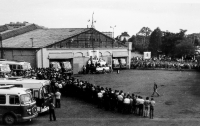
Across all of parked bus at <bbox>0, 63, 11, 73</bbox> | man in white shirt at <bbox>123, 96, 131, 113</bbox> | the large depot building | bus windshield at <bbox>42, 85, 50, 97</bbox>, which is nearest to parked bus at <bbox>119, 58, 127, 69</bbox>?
the large depot building

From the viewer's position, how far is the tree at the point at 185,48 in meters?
73.6

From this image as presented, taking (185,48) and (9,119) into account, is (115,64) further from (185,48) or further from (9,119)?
(9,119)

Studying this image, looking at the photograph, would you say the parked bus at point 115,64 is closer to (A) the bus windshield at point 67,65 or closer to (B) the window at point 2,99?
(A) the bus windshield at point 67,65

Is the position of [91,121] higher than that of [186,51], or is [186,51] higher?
[186,51]

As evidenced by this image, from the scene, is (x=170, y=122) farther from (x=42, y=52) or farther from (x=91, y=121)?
(x=42, y=52)

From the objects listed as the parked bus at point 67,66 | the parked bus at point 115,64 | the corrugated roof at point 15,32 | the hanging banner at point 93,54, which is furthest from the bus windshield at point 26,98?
the corrugated roof at point 15,32

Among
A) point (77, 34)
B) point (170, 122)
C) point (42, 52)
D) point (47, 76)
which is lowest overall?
point (170, 122)

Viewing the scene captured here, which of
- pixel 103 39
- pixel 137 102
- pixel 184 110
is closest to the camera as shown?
pixel 137 102

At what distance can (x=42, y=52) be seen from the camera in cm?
4488

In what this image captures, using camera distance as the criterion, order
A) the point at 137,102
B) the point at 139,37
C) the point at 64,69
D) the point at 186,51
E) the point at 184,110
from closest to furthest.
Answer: the point at 137,102 < the point at 184,110 < the point at 64,69 < the point at 186,51 < the point at 139,37

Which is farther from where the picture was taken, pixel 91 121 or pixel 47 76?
pixel 47 76

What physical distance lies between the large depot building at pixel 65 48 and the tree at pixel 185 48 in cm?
2347

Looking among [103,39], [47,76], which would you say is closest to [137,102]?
[47,76]

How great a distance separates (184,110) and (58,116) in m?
9.08
